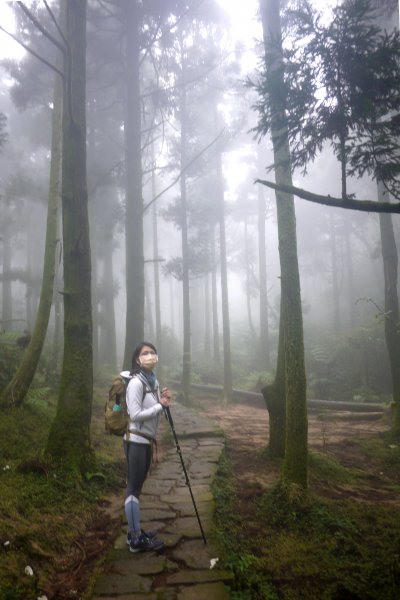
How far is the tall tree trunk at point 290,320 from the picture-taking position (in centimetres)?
503

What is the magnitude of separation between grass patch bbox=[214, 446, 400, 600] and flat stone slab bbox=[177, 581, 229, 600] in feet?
0.40

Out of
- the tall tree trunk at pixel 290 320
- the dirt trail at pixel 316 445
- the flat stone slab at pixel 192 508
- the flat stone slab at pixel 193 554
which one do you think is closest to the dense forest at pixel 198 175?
the tall tree trunk at pixel 290 320

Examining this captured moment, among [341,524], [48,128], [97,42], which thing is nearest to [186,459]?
[341,524]

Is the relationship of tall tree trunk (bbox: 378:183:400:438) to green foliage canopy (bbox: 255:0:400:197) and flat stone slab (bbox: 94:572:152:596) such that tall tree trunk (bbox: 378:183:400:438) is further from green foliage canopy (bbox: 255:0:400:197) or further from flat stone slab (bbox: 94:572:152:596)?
flat stone slab (bbox: 94:572:152:596)

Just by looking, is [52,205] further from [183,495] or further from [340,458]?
[340,458]

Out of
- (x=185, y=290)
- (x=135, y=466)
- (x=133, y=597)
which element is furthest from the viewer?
(x=185, y=290)

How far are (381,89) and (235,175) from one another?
2164cm

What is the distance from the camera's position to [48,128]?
17266 mm

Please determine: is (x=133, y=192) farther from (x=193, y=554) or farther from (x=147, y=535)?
(x=193, y=554)

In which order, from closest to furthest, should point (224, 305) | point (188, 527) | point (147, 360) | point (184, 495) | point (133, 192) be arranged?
point (147, 360), point (188, 527), point (184, 495), point (133, 192), point (224, 305)

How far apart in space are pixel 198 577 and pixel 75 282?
4559 mm

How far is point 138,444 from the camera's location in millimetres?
3883

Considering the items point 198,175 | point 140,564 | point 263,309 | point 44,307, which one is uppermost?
point 198,175

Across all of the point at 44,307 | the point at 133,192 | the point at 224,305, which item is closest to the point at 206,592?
the point at 44,307
